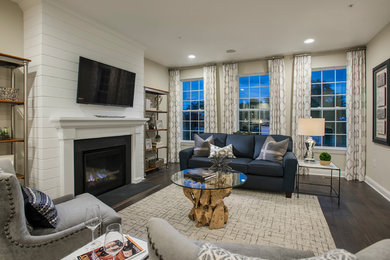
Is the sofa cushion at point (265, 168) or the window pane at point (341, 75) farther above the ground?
the window pane at point (341, 75)

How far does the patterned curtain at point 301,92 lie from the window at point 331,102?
0.32 meters

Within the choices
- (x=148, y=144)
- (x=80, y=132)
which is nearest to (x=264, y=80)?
(x=148, y=144)

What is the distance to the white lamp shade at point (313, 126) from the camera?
349 cm

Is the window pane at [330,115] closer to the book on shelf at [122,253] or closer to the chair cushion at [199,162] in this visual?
the chair cushion at [199,162]

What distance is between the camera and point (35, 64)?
284 centimetres

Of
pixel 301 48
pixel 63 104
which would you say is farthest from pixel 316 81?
pixel 63 104

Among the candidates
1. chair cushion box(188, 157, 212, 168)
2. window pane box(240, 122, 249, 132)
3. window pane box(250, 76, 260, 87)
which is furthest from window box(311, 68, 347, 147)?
chair cushion box(188, 157, 212, 168)

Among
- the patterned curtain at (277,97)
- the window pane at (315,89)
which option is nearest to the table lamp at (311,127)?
the patterned curtain at (277,97)

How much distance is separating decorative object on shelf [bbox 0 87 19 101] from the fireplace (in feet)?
3.00

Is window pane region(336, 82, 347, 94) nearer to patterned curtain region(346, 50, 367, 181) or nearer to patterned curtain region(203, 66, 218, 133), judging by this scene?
patterned curtain region(346, 50, 367, 181)

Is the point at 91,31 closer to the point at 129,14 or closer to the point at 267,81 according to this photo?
the point at 129,14

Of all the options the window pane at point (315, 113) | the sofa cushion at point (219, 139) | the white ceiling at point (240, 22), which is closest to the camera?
the white ceiling at point (240, 22)

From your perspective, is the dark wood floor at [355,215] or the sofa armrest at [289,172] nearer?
the dark wood floor at [355,215]

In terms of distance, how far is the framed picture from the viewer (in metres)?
3.46
